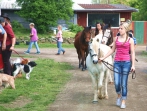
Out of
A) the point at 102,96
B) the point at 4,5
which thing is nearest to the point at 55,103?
the point at 102,96

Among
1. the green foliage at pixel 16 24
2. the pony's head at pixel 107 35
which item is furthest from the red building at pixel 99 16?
the pony's head at pixel 107 35

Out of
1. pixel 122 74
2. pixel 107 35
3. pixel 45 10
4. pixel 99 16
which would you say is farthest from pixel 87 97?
pixel 99 16

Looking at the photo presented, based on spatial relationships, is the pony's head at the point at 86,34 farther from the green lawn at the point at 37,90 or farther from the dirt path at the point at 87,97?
the dirt path at the point at 87,97

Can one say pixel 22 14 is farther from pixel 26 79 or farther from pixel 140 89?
pixel 140 89

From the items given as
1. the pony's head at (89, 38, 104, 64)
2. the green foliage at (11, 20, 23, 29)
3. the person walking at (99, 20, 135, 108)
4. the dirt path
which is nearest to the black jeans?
the dirt path

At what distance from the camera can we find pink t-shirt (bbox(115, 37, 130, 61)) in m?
8.70

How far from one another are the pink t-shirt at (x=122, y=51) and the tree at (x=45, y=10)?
24.2 meters

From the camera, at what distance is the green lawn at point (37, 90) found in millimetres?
9040

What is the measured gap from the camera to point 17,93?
34.3 feet

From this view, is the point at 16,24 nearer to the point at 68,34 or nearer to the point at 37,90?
the point at 68,34

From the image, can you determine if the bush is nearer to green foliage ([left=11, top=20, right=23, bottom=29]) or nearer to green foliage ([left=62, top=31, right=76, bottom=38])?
green foliage ([left=11, top=20, right=23, bottom=29])

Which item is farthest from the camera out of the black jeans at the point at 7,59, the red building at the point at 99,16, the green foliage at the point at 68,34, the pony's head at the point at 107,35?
the red building at the point at 99,16

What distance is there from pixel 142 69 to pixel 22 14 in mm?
18776

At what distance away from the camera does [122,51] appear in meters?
8.77
